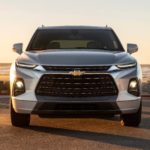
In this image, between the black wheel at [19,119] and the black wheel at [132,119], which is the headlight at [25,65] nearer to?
the black wheel at [19,119]

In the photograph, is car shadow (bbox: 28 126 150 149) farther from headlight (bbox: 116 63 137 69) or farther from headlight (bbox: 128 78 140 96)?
headlight (bbox: 116 63 137 69)

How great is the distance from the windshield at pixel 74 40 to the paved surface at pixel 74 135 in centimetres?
138

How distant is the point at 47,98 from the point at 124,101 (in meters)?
1.21

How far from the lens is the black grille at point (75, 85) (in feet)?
29.5

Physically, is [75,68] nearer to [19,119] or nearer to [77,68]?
[77,68]

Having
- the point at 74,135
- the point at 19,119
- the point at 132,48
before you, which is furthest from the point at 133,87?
the point at 19,119

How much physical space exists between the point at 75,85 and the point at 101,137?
3.00 feet

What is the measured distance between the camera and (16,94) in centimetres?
923

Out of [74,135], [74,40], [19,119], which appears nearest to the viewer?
[74,135]

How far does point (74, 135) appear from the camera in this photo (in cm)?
890

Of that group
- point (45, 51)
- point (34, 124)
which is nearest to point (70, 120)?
point (34, 124)

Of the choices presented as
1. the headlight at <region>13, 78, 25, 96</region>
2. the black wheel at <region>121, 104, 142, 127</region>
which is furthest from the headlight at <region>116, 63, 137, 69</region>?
the headlight at <region>13, 78, 25, 96</region>

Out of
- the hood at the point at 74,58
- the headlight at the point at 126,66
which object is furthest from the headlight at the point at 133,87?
the hood at the point at 74,58

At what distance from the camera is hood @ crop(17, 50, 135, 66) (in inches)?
358
